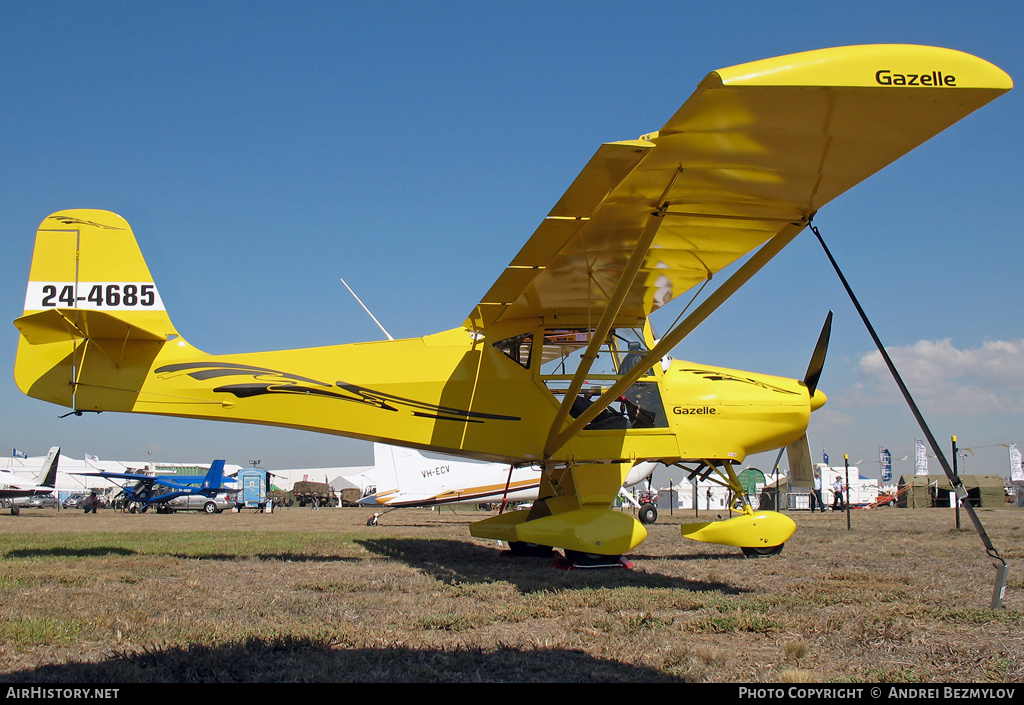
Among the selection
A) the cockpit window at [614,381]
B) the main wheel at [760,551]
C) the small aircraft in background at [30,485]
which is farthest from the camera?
the small aircraft in background at [30,485]

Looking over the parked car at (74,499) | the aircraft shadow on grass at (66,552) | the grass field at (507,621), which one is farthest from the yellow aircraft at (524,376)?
the parked car at (74,499)

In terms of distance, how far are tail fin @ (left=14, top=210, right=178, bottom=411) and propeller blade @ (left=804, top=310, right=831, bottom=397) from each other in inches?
310

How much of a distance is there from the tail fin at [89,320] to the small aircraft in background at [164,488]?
1385 inches

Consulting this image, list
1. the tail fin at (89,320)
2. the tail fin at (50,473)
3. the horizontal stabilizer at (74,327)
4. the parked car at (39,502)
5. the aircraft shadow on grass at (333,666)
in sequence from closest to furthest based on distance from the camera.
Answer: the aircraft shadow on grass at (333,666), the horizontal stabilizer at (74,327), the tail fin at (89,320), the tail fin at (50,473), the parked car at (39,502)

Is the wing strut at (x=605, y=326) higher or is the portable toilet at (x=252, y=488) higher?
the wing strut at (x=605, y=326)

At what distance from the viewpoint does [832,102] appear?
439 centimetres

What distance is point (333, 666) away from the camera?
3270 mm

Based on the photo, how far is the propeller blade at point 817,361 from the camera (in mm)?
8914

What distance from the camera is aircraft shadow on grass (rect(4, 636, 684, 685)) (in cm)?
307

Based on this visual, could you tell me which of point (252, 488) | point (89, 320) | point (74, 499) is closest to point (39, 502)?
point (74, 499)

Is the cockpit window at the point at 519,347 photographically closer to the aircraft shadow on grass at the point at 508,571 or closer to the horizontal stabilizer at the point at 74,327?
the aircraft shadow on grass at the point at 508,571

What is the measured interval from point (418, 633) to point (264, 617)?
1.19 meters

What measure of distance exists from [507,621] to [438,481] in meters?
19.5

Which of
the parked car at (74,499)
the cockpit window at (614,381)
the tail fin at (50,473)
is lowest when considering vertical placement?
the parked car at (74,499)
